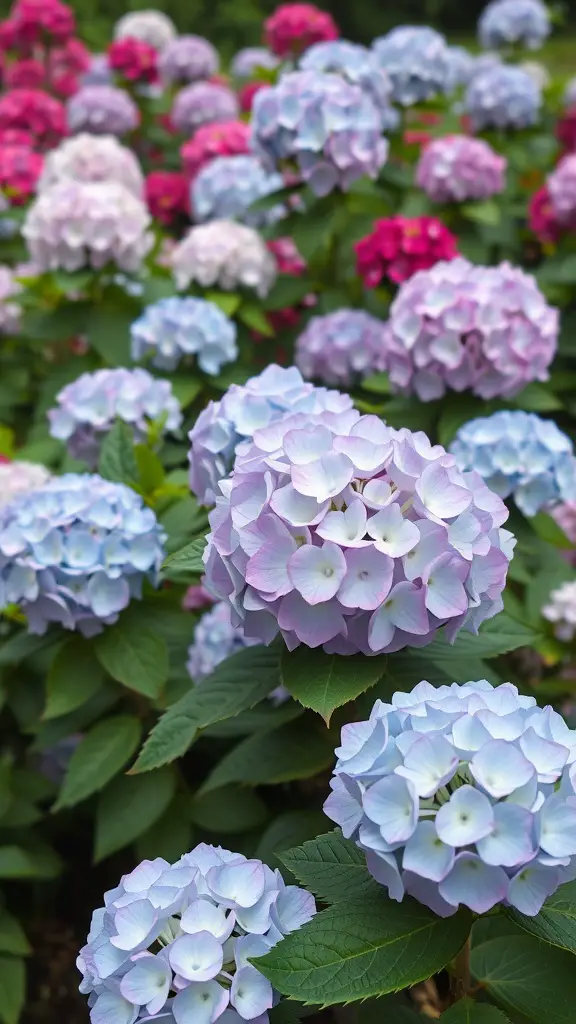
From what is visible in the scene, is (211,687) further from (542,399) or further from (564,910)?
(542,399)

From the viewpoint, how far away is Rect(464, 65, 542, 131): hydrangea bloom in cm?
368

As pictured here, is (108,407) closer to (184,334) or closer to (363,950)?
(184,334)

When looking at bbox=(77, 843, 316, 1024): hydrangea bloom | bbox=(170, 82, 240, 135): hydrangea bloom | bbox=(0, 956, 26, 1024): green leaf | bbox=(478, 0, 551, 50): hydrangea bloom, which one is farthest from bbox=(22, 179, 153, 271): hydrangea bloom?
bbox=(478, 0, 551, 50): hydrangea bloom

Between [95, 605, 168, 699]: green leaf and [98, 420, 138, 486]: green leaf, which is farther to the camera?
[98, 420, 138, 486]: green leaf

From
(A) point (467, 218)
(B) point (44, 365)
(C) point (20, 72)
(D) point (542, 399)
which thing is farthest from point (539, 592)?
(C) point (20, 72)

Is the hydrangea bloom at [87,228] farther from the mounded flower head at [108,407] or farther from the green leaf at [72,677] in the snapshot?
the green leaf at [72,677]

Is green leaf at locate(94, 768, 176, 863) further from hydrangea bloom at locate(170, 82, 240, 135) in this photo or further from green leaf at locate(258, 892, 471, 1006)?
hydrangea bloom at locate(170, 82, 240, 135)

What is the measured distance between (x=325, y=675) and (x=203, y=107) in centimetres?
361

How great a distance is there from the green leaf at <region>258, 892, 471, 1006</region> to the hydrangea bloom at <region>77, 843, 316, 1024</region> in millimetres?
49

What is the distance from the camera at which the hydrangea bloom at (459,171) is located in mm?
2918

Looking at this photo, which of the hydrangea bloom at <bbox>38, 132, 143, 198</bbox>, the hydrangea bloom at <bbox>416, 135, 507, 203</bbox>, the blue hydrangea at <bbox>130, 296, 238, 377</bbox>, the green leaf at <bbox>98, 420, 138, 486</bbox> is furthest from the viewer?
the hydrangea bloom at <bbox>38, 132, 143, 198</bbox>

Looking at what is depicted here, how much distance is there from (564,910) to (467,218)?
8.27 feet

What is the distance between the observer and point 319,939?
94cm

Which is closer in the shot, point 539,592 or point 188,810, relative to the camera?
point 188,810
